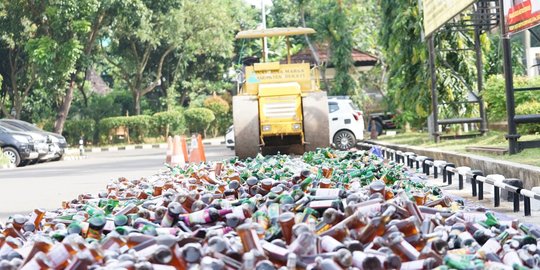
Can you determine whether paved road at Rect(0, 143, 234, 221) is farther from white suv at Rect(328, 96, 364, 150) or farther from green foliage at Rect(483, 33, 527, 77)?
green foliage at Rect(483, 33, 527, 77)

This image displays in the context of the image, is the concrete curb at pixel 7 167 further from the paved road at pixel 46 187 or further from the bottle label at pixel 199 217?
the bottle label at pixel 199 217

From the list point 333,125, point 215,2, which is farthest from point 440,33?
point 215,2

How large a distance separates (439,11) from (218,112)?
3436cm

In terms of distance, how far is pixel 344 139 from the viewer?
27188mm

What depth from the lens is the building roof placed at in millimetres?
49166

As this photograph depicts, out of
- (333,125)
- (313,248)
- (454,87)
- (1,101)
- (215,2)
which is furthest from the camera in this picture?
(215,2)

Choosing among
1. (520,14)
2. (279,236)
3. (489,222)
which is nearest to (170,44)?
(520,14)

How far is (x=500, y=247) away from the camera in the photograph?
5.42 metres

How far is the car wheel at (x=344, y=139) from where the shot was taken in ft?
88.6

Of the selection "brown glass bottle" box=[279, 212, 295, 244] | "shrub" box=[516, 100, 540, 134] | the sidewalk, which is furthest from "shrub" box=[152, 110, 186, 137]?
"brown glass bottle" box=[279, 212, 295, 244]

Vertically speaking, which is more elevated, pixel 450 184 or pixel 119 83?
pixel 119 83

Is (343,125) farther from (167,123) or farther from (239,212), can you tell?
(167,123)

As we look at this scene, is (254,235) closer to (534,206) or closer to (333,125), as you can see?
(534,206)

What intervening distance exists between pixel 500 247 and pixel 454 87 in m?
20.5
